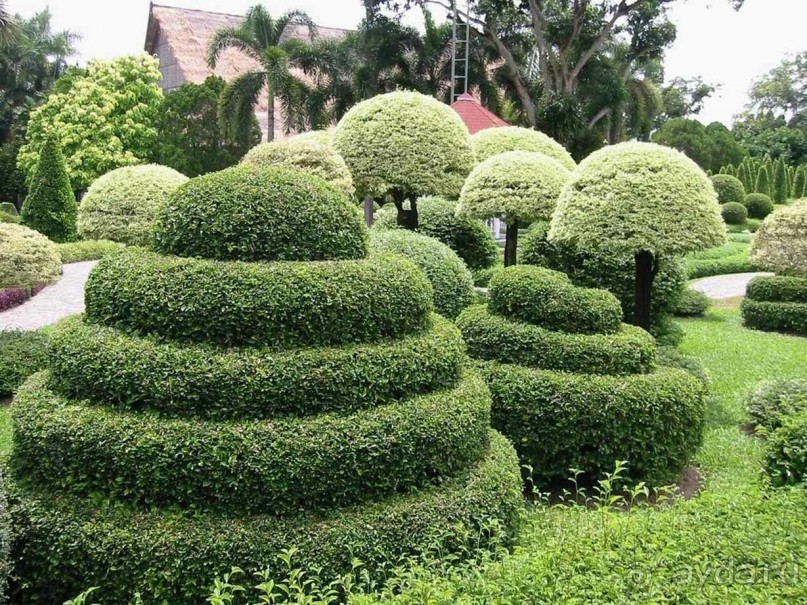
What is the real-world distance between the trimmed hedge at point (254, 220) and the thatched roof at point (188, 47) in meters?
34.1

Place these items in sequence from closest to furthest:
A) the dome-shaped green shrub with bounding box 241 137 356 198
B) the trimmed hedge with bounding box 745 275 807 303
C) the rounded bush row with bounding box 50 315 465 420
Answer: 1. the rounded bush row with bounding box 50 315 465 420
2. the dome-shaped green shrub with bounding box 241 137 356 198
3. the trimmed hedge with bounding box 745 275 807 303

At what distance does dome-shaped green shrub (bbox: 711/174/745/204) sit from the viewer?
38.5 metres

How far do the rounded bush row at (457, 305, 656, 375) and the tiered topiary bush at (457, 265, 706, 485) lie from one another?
0.01 m

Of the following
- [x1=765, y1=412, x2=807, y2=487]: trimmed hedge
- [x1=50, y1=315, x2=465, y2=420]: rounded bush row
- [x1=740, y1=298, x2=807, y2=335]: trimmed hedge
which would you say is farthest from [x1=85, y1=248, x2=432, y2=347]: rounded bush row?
[x1=740, y1=298, x2=807, y2=335]: trimmed hedge

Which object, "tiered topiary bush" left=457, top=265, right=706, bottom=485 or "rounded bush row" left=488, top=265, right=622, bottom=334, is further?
"rounded bush row" left=488, top=265, right=622, bottom=334

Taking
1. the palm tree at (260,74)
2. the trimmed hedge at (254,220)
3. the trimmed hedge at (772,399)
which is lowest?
the trimmed hedge at (772,399)

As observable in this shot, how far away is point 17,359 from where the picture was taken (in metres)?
10.4

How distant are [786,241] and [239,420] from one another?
13102 millimetres

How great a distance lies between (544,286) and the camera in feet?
25.6

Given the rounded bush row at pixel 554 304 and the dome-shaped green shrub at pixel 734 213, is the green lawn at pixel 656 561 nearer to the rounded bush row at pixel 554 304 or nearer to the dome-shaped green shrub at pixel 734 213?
the rounded bush row at pixel 554 304

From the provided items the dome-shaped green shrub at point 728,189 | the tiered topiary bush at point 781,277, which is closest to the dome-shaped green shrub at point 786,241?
the tiered topiary bush at point 781,277

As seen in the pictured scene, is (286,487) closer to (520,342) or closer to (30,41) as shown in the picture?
(520,342)

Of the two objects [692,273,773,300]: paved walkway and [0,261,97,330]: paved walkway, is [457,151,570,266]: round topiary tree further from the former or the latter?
[692,273,773,300]: paved walkway

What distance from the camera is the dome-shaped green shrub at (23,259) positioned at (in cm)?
956
